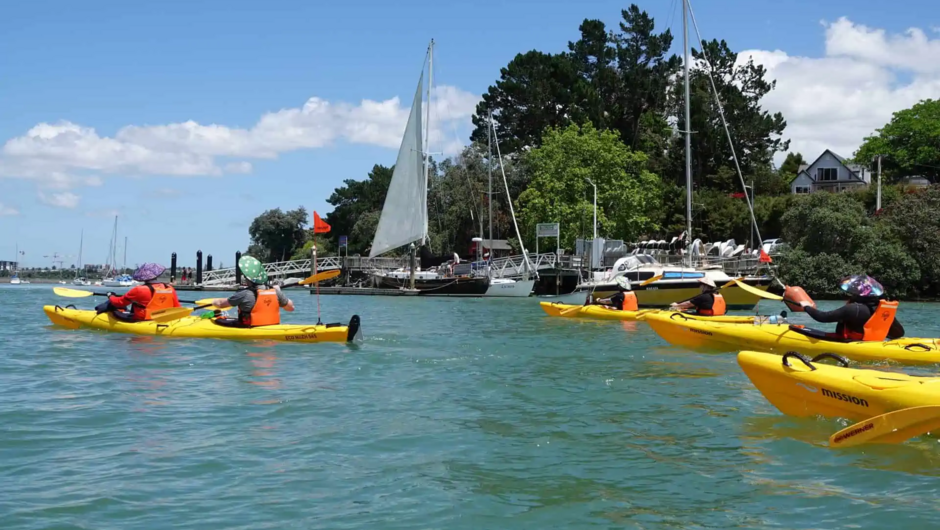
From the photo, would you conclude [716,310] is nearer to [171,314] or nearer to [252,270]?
[252,270]

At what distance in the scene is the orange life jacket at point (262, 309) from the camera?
1498 cm

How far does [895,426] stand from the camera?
22.8ft

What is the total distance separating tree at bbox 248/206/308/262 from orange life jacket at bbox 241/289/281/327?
231 ft

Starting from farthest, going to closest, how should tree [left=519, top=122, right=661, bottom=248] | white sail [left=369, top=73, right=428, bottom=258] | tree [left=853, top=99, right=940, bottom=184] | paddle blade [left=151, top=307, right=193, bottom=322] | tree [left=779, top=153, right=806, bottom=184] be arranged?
tree [left=779, top=153, right=806, bottom=184], tree [left=853, top=99, right=940, bottom=184], tree [left=519, top=122, right=661, bottom=248], white sail [left=369, top=73, right=428, bottom=258], paddle blade [left=151, top=307, right=193, bottom=322]

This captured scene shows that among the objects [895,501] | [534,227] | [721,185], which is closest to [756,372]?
[895,501]

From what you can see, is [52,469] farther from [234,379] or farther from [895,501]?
[895,501]

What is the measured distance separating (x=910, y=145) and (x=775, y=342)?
54766 millimetres

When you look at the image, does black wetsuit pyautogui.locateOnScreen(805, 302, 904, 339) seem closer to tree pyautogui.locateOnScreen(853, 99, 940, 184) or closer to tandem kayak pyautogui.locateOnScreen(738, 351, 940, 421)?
tandem kayak pyautogui.locateOnScreen(738, 351, 940, 421)

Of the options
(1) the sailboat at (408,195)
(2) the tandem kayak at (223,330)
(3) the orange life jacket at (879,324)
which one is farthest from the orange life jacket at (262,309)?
(1) the sailboat at (408,195)

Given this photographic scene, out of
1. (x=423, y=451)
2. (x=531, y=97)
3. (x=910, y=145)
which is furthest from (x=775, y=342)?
(x=910, y=145)

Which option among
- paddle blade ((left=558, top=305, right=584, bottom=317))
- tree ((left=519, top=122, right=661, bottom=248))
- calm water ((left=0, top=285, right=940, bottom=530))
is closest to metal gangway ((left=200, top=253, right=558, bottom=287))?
tree ((left=519, top=122, right=661, bottom=248))

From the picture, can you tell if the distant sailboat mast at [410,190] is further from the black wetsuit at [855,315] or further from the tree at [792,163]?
the tree at [792,163]

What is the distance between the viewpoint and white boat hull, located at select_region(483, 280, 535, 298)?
42.2m

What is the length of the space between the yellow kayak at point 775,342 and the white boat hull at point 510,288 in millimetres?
25423
